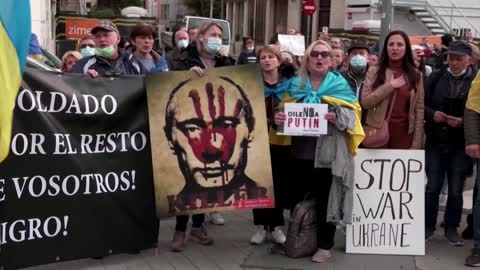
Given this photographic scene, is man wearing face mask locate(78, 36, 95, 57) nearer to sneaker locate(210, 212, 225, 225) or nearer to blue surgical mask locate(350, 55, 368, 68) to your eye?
sneaker locate(210, 212, 225, 225)

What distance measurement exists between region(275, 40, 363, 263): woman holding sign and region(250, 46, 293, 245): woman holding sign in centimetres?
15

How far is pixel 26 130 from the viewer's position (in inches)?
179

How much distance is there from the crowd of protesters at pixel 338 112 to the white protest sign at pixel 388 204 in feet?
0.57

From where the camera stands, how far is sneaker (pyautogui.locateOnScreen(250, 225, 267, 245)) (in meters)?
5.79

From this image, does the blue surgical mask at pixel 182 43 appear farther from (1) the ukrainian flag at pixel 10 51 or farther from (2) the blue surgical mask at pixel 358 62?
(1) the ukrainian flag at pixel 10 51

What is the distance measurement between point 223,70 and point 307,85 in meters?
0.65

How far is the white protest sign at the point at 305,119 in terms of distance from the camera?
5102mm

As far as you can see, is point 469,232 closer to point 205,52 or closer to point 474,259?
point 474,259

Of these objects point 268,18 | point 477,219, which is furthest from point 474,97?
point 268,18

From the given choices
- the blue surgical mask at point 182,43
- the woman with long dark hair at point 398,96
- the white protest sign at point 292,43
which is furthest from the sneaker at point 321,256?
the white protest sign at point 292,43

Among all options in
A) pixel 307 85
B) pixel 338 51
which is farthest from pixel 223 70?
pixel 338 51

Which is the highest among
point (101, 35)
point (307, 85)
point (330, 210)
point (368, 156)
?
point (101, 35)

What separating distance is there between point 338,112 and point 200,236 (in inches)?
63.5

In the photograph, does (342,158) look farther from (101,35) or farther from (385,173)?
(101,35)
